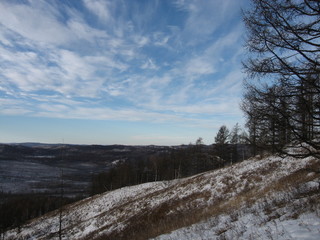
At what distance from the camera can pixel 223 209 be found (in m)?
9.10

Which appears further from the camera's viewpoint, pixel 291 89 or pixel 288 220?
pixel 288 220

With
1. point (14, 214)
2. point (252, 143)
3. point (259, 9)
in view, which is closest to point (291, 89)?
point (252, 143)

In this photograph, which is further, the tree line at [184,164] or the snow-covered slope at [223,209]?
the tree line at [184,164]

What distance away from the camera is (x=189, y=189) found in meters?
21.5

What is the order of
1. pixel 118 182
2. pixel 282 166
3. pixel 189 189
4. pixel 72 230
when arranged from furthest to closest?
pixel 118 182 → pixel 72 230 → pixel 189 189 → pixel 282 166

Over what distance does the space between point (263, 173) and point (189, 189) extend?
24.0ft

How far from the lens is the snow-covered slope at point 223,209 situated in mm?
4891

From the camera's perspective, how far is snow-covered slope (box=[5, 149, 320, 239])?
16.0ft

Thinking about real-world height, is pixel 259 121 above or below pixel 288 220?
above

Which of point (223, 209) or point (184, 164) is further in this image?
point (184, 164)

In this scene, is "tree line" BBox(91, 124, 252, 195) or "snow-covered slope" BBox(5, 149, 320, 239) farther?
"tree line" BBox(91, 124, 252, 195)

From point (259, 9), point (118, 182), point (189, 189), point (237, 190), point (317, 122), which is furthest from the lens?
point (118, 182)

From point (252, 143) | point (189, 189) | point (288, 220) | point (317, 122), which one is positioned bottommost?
point (189, 189)

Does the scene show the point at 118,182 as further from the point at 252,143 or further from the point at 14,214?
the point at 252,143
